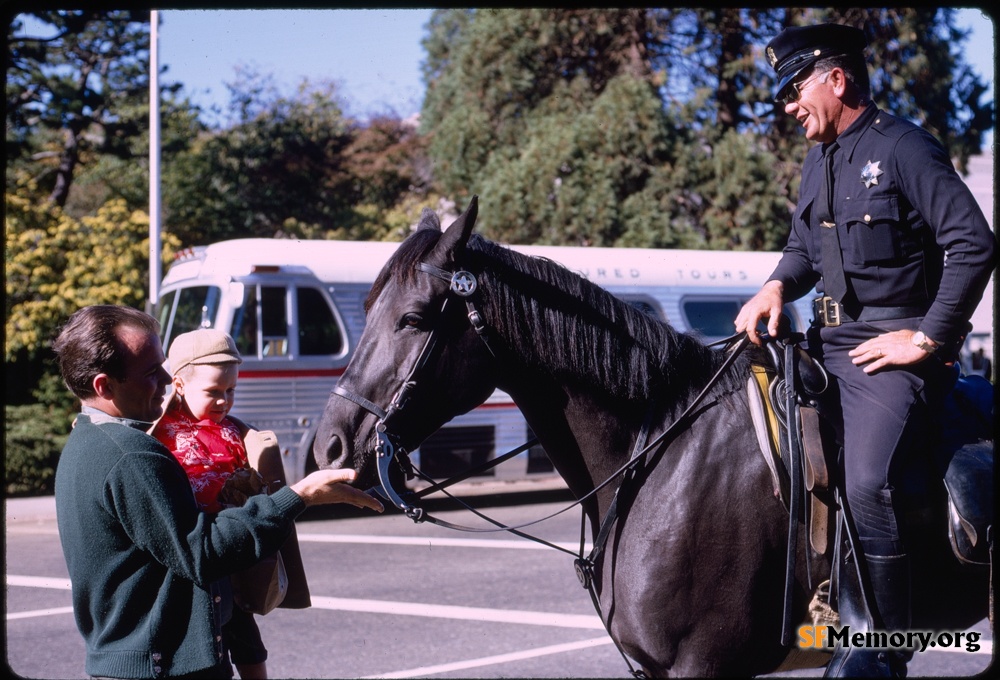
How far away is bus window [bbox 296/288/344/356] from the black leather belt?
938 centimetres

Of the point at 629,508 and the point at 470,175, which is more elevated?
the point at 470,175

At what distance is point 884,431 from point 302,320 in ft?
32.3

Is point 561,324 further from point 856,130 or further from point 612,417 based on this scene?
point 856,130

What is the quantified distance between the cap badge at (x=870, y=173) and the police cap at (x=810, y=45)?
432 millimetres

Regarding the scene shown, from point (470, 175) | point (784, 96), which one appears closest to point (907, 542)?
point (784, 96)

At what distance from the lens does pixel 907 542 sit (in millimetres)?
3064

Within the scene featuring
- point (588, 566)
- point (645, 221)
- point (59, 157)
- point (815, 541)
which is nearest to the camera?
point (815, 541)

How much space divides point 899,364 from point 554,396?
111cm

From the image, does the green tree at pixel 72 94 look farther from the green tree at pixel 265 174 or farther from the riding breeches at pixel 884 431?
the riding breeches at pixel 884 431

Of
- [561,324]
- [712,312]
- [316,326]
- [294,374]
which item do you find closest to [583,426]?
[561,324]

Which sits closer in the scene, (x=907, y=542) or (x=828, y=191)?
(x=907, y=542)

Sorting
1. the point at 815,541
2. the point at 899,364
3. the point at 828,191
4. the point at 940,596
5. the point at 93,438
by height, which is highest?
the point at 828,191

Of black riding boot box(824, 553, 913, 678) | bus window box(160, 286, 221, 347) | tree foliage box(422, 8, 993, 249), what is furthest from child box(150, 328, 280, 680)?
tree foliage box(422, 8, 993, 249)

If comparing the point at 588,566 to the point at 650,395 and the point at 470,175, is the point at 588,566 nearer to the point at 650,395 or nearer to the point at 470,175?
the point at 650,395
